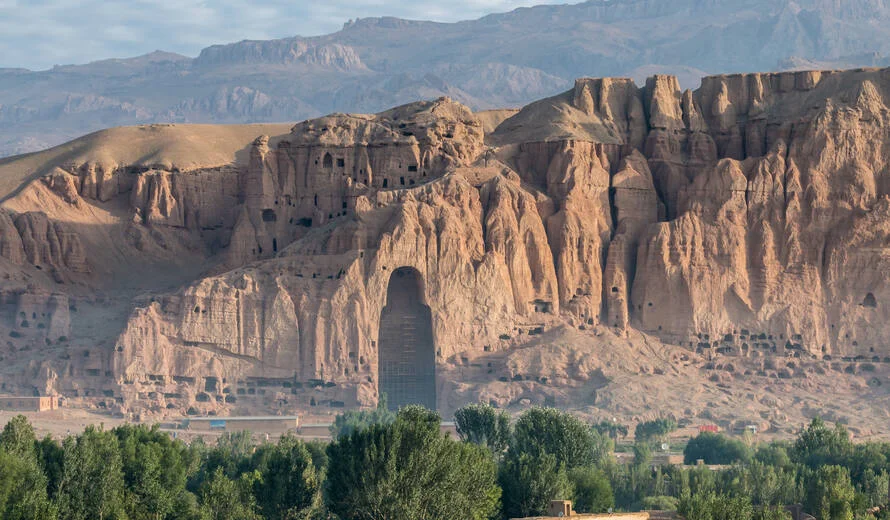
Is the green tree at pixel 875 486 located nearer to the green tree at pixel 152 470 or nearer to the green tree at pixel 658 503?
the green tree at pixel 658 503

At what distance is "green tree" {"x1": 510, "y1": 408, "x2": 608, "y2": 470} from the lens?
3649 inches

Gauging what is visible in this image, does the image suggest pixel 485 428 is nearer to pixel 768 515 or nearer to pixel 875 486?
pixel 875 486

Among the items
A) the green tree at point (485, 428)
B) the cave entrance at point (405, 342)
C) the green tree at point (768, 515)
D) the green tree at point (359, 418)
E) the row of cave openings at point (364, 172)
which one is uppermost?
the row of cave openings at point (364, 172)

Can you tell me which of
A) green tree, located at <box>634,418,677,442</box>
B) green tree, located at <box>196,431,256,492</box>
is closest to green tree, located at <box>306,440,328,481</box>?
green tree, located at <box>196,431,256,492</box>

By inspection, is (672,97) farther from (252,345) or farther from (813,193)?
(252,345)

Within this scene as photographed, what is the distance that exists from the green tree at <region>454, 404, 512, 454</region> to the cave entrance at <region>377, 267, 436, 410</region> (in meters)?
23.6

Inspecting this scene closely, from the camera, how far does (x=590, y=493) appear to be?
83.1 m

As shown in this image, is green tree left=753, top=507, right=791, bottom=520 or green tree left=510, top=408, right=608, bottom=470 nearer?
green tree left=753, top=507, right=791, bottom=520

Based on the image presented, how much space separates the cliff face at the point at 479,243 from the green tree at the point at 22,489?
160ft

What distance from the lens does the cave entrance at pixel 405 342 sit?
124562 millimetres

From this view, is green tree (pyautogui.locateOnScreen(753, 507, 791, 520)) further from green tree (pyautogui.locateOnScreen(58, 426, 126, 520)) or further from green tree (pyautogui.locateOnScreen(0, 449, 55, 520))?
green tree (pyautogui.locateOnScreen(0, 449, 55, 520))

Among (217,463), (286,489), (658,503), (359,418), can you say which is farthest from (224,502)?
(359,418)

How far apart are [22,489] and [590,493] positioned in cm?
2457

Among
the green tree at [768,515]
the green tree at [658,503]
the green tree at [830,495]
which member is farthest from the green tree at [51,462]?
the green tree at [830,495]
